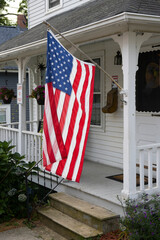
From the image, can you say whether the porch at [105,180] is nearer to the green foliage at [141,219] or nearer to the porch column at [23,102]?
the porch column at [23,102]

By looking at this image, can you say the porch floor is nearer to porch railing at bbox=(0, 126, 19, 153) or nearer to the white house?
the white house

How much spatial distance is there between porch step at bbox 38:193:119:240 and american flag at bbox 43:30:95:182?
0.66 meters

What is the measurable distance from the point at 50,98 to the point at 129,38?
4.74 feet

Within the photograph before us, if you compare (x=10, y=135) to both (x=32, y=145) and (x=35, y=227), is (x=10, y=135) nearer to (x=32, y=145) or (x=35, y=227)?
(x=32, y=145)

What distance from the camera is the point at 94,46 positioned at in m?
7.98

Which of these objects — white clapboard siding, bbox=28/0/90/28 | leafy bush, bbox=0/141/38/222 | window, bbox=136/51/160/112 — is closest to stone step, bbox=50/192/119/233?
leafy bush, bbox=0/141/38/222

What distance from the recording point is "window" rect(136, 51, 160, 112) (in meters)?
6.29

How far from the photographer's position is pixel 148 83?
646 centimetres

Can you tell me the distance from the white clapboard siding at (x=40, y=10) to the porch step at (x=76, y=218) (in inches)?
217

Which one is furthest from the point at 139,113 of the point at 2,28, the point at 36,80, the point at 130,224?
the point at 2,28

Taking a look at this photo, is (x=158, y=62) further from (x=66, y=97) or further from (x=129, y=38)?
(x=66, y=97)

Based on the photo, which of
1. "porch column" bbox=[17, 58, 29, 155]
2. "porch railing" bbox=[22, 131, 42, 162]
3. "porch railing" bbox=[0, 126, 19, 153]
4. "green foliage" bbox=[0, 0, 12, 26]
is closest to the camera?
"porch railing" bbox=[22, 131, 42, 162]

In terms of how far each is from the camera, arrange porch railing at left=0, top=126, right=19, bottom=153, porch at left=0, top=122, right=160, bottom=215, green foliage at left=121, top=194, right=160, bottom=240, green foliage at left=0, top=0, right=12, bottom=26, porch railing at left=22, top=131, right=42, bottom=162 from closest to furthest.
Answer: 1. green foliage at left=121, top=194, right=160, bottom=240
2. porch at left=0, top=122, right=160, bottom=215
3. porch railing at left=22, top=131, right=42, bottom=162
4. porch railing at left=0, top=126, right=19, bottom=153
5. green foliage at left=0, top=0, right=12, bottom=26

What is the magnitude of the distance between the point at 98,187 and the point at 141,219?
55.5 inches
